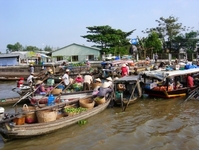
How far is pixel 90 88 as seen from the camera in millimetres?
13172

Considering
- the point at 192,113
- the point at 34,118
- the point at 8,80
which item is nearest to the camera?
the point at 34,118

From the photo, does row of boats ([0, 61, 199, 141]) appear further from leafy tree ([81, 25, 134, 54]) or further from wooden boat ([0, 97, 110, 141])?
leafy tree ([81, 25, 134, 54])

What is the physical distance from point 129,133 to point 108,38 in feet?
97.9

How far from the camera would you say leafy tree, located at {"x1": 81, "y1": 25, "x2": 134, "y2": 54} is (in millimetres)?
37500

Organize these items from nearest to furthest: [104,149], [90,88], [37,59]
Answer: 1. [104,149]
2. [90,88]
3. [37,59]

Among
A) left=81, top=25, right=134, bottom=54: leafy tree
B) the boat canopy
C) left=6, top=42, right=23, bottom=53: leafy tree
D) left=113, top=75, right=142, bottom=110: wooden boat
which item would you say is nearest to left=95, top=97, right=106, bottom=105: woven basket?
left=113, top=75, right=142, bottom=110: wooden boat

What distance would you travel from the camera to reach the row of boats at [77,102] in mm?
7709

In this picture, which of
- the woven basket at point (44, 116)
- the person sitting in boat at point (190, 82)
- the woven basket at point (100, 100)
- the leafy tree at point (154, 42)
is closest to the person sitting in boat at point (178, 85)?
the person sitting in boat at point (190, 82)

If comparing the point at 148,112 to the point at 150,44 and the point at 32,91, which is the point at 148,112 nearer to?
the point at 32,91

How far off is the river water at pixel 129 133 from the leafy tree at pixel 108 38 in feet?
87.7

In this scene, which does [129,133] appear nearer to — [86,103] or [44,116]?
[86,103]

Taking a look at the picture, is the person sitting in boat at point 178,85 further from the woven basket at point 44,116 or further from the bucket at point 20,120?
the bucket at point 20,120

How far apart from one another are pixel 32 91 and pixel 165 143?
7539mm

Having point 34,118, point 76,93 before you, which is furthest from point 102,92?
point 34,118
